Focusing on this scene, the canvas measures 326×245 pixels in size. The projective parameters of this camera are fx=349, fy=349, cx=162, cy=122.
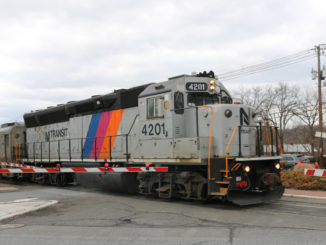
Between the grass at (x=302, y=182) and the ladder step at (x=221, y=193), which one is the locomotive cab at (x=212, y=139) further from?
the grass at (x=302, y=182)

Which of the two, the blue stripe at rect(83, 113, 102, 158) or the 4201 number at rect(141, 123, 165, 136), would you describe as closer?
the 4201 number at rect(141, 123, 165, 136)

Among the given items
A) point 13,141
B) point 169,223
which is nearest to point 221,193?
point 169,223

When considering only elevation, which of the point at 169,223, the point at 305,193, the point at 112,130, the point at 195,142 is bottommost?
the point at 305,193

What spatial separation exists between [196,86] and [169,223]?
13.9ft

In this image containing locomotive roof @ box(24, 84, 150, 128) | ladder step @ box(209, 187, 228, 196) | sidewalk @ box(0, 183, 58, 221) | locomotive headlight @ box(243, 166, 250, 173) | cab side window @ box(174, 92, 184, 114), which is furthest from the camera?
locomotive roof @ box(24, 84, 150, 128)

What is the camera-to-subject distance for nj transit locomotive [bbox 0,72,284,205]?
29.6 ft

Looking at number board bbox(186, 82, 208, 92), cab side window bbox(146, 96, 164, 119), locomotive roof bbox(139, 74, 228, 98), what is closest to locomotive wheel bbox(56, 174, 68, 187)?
cab side window bbox(146, 96, 164, 119)

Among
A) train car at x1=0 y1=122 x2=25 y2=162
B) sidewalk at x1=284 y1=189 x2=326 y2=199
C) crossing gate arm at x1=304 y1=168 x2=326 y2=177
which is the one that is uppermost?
train car at x1=0 y1=122 x2=25 y2=162

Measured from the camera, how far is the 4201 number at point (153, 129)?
1012cm

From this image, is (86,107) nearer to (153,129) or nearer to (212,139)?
(153,129)

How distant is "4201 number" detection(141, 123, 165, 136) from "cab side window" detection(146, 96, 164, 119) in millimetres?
262

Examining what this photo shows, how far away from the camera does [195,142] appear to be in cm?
917

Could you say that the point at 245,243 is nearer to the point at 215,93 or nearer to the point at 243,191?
the point at 243,191

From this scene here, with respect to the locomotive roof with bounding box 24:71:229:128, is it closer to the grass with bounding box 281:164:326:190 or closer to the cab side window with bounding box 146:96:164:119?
the cab side window with bounding box 146:96:164:119
